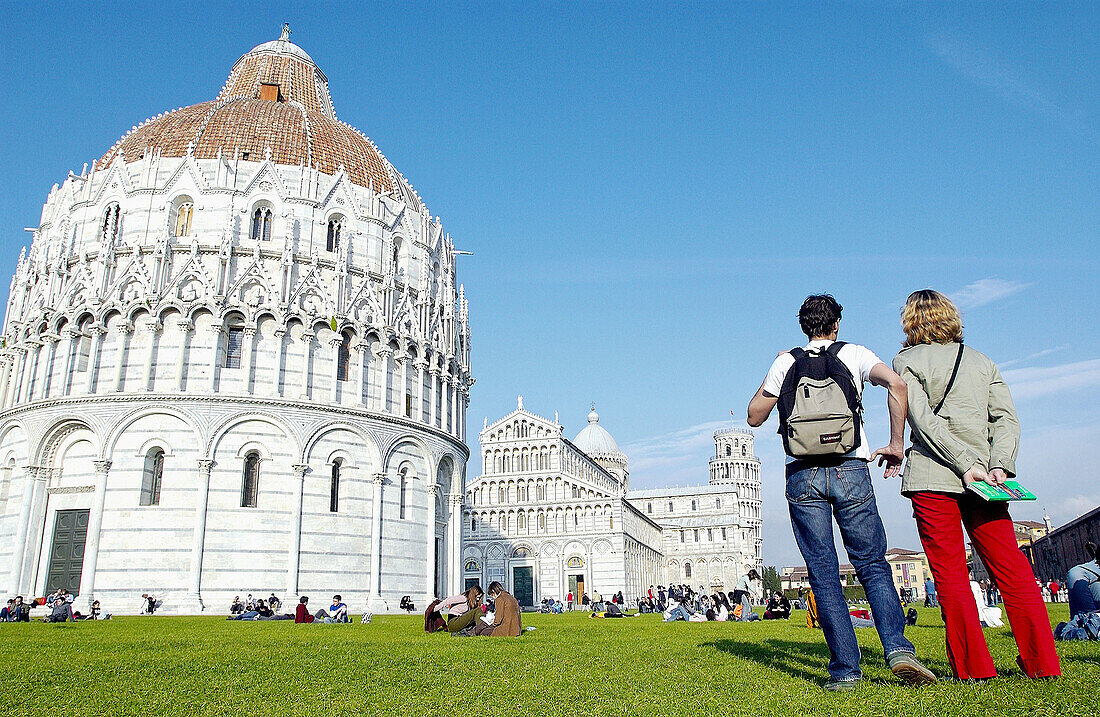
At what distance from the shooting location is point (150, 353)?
2952cm

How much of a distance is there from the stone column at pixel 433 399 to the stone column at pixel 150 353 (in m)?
11.0

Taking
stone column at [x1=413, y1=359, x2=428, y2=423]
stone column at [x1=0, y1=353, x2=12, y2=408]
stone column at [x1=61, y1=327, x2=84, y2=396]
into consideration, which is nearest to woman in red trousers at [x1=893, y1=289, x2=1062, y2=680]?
stone column at [x1=413, y1=359, x2=428, y2=423]

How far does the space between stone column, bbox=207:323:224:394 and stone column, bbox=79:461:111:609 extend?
4342mm

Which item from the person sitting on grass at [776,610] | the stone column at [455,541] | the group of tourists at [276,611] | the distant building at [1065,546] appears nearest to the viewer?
the person sitting on grass at [776,610]

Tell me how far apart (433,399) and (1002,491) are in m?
31.4

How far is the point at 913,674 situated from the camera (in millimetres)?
5430

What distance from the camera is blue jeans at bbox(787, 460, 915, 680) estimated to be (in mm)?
5715

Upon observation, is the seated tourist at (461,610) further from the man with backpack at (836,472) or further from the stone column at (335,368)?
the stone column at (335,368)

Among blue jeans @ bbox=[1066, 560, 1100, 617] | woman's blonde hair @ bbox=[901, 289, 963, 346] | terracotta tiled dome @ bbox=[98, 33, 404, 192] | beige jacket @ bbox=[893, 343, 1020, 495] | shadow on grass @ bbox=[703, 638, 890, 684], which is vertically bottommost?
shadow on grass @ bbox=[703, 638, 890, 684]

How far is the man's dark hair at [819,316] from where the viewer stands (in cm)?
620

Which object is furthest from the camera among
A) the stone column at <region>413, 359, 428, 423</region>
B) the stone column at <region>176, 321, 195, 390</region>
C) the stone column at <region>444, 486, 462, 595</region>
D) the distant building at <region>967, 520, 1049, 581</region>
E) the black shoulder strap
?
the distant building at <region>967, 520, 1049, 581</region>

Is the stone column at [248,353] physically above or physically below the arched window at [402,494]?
above

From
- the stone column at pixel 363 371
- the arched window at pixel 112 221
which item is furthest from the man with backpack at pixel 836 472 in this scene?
the arched window at pixel 112 221

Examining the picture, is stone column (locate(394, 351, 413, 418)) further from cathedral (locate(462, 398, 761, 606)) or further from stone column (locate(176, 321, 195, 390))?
cathedral (locate(462, 398, 761, 606))
